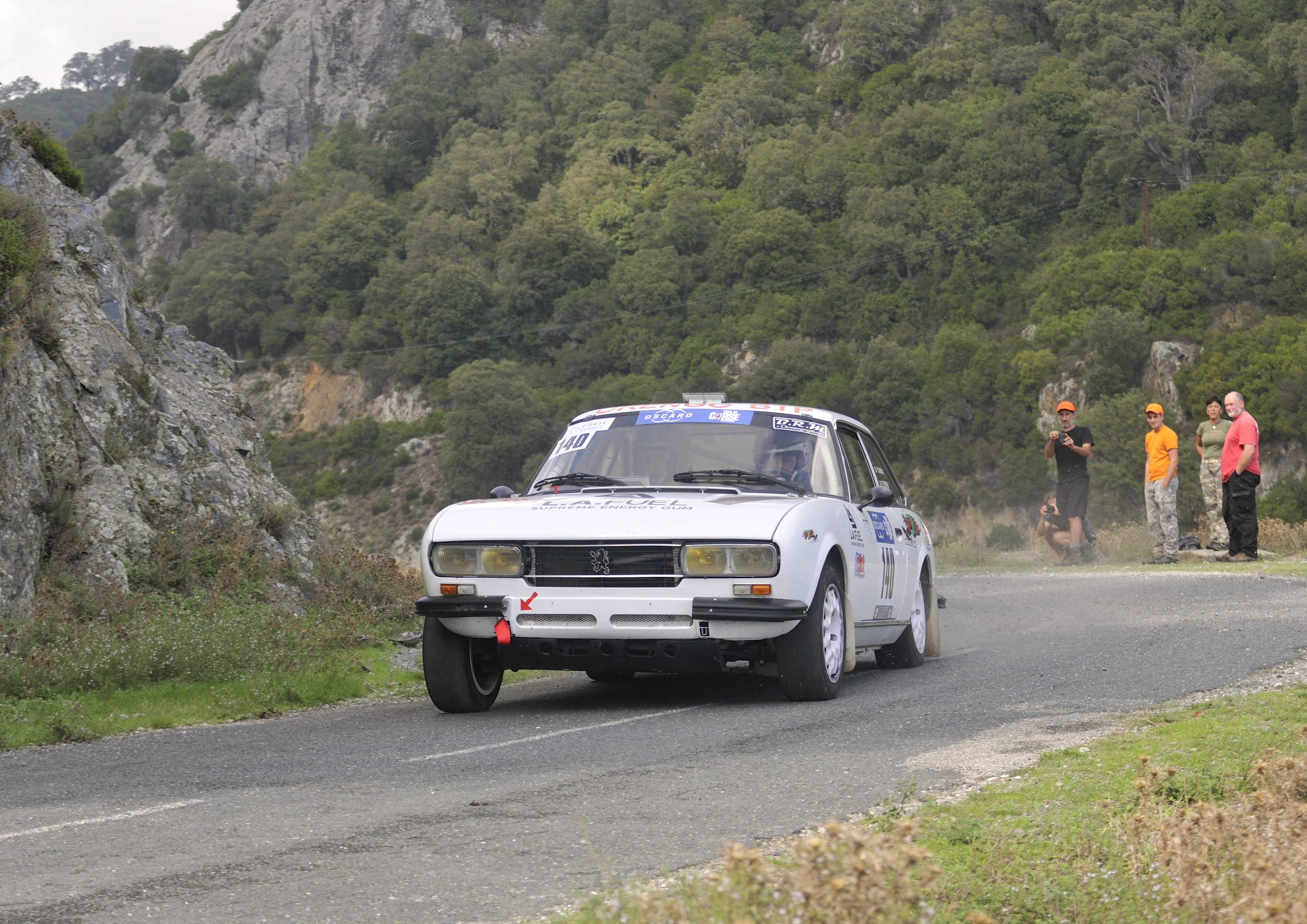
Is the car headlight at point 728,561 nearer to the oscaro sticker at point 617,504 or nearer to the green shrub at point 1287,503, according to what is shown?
the oscaro sticker at point 617,504

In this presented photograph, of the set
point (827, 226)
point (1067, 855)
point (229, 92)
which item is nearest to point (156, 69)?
point (229, 92)

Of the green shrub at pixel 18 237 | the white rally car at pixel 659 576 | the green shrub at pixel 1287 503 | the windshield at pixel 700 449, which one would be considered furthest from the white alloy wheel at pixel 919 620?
the green shrub at pixel 1287 503

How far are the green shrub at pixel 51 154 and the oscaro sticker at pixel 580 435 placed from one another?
33.0ft

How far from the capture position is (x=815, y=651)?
8.10 m

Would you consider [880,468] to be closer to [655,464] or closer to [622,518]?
[655,464]

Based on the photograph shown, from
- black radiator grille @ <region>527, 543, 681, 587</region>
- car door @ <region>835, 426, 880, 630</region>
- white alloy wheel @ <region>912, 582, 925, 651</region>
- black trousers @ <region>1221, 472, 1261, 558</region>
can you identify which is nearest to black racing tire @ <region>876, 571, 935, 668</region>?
white alloy wheel @ <region>912, 582, 925, 651</region>

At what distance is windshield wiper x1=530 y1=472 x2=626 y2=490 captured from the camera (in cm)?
921

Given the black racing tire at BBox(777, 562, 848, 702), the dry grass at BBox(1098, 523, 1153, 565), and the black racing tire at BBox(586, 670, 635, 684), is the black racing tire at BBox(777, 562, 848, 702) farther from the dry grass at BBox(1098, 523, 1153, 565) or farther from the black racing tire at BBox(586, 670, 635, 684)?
the dry grass at BBox(1098, 523, 1153, 565)

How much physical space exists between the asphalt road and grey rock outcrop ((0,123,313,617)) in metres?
3.40

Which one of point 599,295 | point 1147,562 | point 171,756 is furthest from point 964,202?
point 171,756

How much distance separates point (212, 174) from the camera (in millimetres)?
127312

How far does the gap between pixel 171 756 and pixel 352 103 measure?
146283 millimetres

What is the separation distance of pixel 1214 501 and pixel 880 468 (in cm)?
1109

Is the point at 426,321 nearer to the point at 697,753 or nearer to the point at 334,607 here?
the point at 334,607
